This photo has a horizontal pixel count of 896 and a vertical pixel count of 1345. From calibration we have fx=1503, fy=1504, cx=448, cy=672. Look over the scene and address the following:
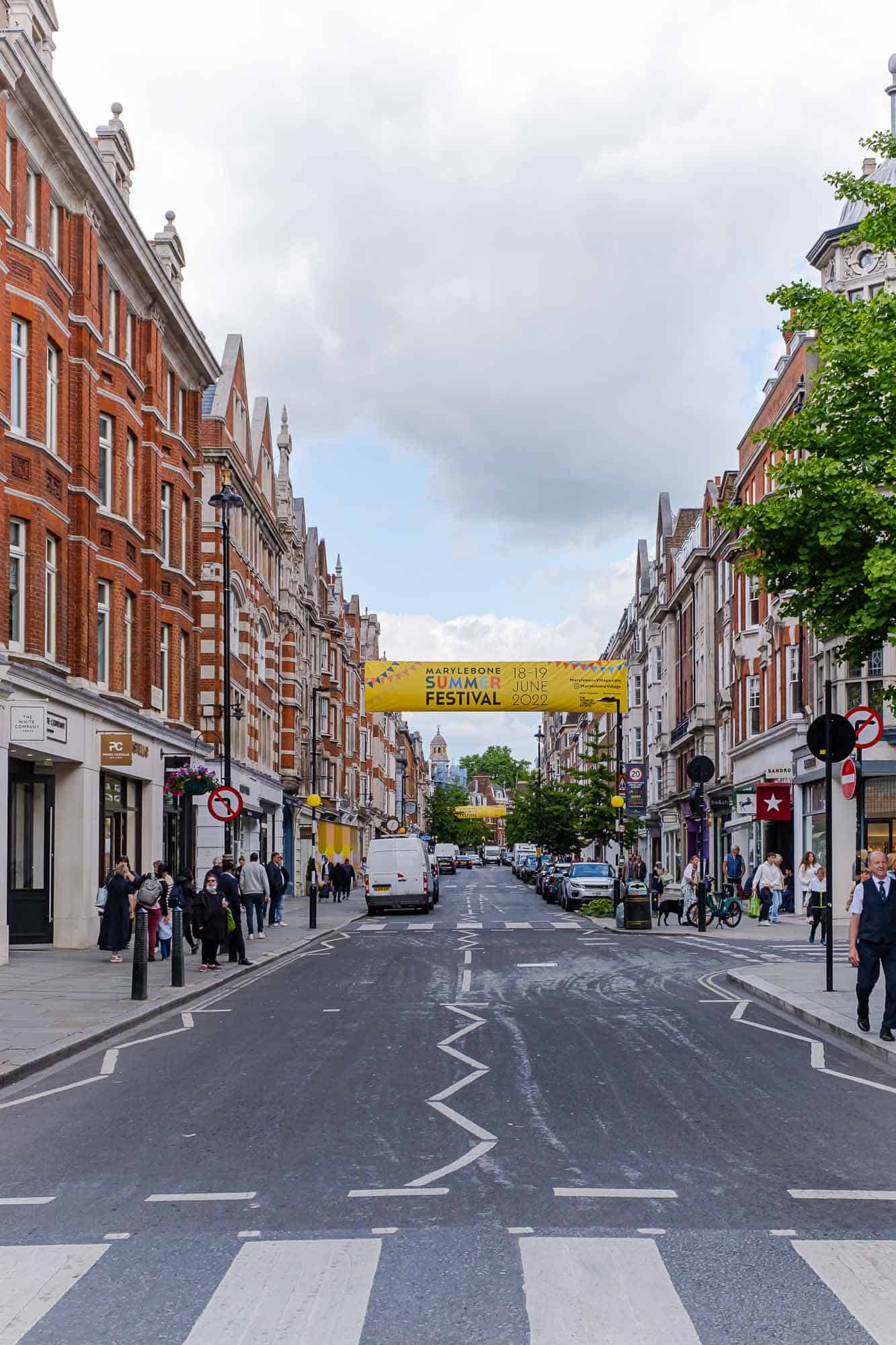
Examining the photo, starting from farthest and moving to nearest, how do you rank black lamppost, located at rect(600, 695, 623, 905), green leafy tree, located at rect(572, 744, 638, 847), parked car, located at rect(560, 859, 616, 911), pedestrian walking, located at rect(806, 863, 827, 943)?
1. green leafy tree, located at rect(572, 744, 638, 847)
2. parked car, located at rect(560, 859, 616, 911)
3. black lamppost, located at rect(600, 695, 623, 905)
4. pedestrian walking, located at rect(806, 863, 827, 943)

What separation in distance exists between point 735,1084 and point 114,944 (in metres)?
15.3

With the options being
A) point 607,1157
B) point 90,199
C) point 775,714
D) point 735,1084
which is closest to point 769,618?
point 775,714

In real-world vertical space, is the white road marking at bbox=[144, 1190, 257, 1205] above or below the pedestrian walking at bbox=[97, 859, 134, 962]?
above

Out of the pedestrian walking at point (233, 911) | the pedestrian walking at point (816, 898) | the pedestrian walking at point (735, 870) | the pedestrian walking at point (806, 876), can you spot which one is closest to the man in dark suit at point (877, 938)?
the pedestrian walking at point (233, 911)

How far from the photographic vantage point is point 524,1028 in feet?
49.4

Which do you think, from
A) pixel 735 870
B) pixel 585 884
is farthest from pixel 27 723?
Answer: pixel 585 884

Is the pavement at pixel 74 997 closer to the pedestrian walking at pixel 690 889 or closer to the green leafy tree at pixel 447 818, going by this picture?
the pedestrian walking at pixel 690 889

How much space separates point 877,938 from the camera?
1402cm

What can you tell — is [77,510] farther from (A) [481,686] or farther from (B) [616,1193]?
(B) [616,1193]

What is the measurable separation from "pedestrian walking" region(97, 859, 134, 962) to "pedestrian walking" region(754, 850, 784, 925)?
17.5 meters

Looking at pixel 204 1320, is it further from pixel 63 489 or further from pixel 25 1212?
pixel 63 489

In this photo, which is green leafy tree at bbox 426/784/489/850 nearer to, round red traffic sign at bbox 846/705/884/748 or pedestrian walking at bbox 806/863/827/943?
pedestrian walking at bbox 806/863/827/943

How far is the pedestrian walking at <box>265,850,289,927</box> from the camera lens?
37.0 metres

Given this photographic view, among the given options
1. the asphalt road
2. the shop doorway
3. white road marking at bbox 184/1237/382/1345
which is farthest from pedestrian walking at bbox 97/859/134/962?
white road marking at bbox 184/1237/382/1345
